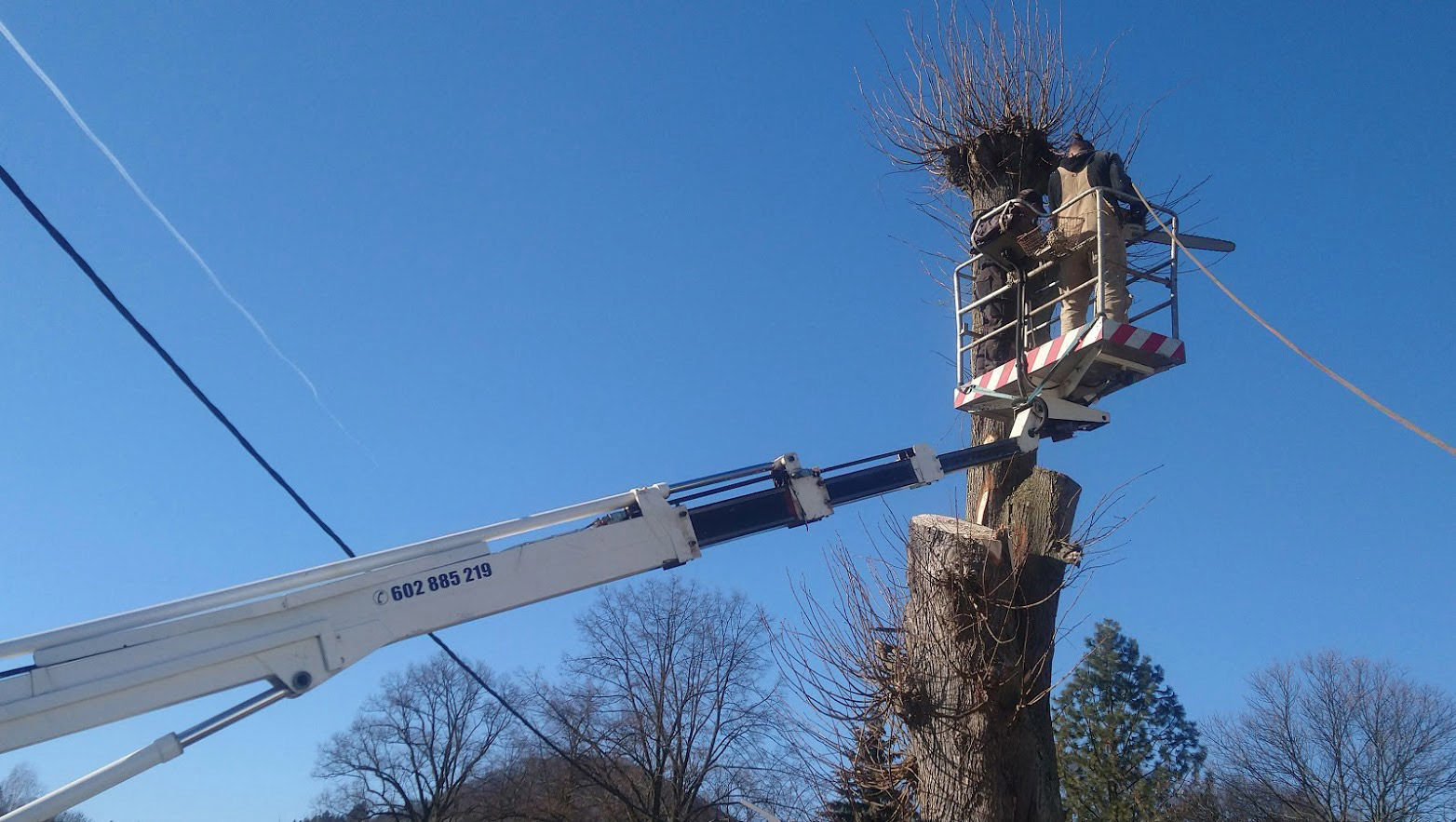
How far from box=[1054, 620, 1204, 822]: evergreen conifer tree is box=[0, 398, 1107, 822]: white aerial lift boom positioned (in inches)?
1151

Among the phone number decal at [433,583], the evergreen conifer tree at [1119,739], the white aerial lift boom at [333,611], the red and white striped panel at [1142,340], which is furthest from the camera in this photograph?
the evergreen conifer tree at [1119,739]

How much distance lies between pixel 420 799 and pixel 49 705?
3967 cm

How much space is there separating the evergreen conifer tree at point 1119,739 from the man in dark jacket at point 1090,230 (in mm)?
27428

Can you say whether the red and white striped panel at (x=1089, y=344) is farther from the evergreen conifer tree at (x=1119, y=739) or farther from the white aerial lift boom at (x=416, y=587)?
the evergreen conifer tree at (x=1119, y=739)

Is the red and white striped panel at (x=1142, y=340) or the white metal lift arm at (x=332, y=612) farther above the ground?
the red and white striped panel at (x=1142, y=340)

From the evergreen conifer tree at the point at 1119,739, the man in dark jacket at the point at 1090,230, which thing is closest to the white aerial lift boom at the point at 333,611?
the man in dark jacket at the point at 1090,230

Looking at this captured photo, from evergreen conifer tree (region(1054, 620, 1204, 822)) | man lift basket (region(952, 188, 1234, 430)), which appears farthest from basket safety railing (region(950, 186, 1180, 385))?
evergreen conifer tree (region(1054, 620, 1204, 822))

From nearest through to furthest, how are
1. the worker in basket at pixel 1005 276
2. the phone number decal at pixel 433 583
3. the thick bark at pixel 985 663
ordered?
the phone number decal at pixel 433 583, the thick bark at pixel 985 663, the worker in basket at pixel 1005 276

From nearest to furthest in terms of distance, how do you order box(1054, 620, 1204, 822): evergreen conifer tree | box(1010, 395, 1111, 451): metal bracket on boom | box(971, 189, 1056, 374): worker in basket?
box(1010, 395, 1111, 451): metal bracket on boom, box(971, 189, 1056, 374): worker in basket, box(1054, 620, 1204, 822): evergreen conifer tree

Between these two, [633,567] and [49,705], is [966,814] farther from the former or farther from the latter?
[49,705]

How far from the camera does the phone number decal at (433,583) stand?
537 centimetres

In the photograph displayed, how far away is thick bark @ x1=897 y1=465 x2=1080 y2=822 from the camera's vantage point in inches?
257

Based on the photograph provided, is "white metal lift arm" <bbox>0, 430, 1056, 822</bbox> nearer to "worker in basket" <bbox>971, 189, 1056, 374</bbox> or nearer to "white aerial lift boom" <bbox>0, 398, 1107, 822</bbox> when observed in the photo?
"white aerial lift boom" <bbox>0, 398, 1107, 822</bbox>

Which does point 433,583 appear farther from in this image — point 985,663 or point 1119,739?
point 1119,739
